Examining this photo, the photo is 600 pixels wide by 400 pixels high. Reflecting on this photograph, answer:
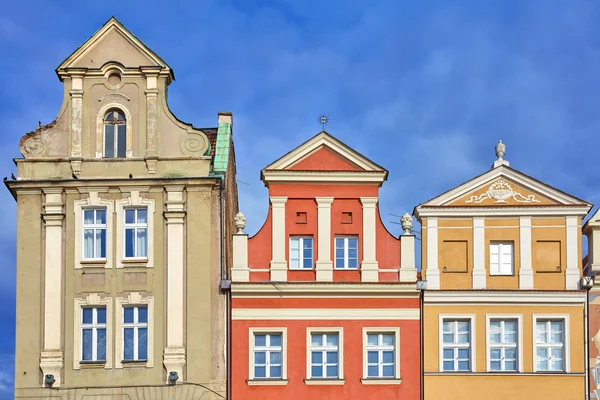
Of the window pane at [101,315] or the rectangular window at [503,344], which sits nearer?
the rectangular window at [503,344]

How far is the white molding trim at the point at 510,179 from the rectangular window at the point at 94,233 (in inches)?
435

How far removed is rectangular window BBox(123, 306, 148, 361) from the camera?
166 ft

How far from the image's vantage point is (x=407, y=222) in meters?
51.4

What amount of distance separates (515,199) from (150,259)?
12.6 metres

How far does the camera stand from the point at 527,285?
2012 inches

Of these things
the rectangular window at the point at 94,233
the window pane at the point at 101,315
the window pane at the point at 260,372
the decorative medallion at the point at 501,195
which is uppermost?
the decorative medallion at the point at 501,195

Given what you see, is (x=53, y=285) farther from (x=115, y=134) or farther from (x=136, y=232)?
(x=115, y=134)

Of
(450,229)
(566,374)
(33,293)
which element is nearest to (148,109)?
(33,293)

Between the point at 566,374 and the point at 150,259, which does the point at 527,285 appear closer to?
the point at 566,374

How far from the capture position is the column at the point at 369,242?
51156 mm

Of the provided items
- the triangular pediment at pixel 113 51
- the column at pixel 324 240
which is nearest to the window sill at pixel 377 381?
the column at pixel 324 240

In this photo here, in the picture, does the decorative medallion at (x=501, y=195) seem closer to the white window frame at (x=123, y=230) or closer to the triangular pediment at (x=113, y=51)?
the white window frame at (x=123, y=230)

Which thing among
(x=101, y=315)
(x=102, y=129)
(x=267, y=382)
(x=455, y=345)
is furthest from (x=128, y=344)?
(x=455, y=345)

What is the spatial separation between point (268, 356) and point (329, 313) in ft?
8.25
